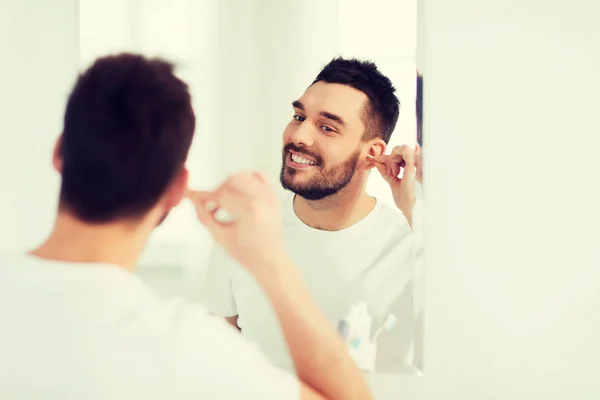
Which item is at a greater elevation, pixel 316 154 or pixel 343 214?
pixel 316 154

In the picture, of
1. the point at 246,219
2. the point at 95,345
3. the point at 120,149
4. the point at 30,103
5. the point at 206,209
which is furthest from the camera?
the point at 30,103

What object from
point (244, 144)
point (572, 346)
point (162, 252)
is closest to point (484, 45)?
point (244, 144)

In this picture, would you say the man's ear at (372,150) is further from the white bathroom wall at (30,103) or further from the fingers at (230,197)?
the white bathroom wall at (30,103)

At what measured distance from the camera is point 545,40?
1135mm

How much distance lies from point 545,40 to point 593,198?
0.34m

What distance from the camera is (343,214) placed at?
1126mm

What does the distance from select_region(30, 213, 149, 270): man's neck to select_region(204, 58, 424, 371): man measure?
0.32 meters

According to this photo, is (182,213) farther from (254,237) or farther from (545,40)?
(545,40)

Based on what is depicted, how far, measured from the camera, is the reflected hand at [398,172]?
1118 mm

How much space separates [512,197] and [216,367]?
727 mm

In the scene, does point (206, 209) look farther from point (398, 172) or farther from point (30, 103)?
point (30, 103)

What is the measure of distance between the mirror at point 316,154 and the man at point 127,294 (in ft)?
0.44

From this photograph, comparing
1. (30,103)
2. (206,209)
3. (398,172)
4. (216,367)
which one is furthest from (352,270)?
(30,103)

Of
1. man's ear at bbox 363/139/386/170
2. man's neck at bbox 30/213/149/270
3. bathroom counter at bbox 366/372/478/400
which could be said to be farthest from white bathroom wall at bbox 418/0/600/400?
man's neck at bbox 30/213/149/270
